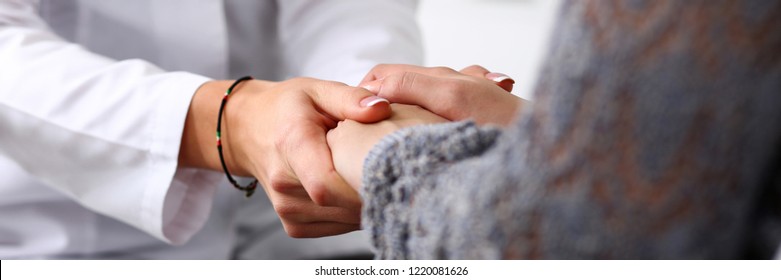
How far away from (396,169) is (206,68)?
381 mm

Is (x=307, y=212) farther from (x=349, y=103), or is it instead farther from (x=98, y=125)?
(x=98, y=125)

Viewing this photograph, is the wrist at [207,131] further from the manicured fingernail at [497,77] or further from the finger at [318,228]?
the manicured fingernail at [497,77]

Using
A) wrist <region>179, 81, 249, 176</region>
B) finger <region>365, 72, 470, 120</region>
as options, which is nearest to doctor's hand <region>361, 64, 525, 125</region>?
finger <region>365, 72, 470, 120</region>

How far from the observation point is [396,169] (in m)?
0.27

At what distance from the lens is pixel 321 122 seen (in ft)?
1.46

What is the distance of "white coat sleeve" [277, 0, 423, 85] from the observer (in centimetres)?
60

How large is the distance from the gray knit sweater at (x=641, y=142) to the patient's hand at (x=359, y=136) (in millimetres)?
121

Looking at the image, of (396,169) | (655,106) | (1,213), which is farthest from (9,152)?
(655,106)

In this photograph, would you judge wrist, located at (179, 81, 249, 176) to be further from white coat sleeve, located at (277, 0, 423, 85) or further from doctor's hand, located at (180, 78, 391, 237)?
white coat sleeve, located at (277, 0, 423, 85)

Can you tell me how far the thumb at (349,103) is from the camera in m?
0.40

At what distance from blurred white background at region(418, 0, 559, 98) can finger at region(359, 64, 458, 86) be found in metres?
0.44

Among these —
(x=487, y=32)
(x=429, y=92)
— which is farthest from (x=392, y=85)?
(x=487, y=32)

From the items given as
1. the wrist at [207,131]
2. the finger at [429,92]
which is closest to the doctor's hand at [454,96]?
the finger at [429,92]
